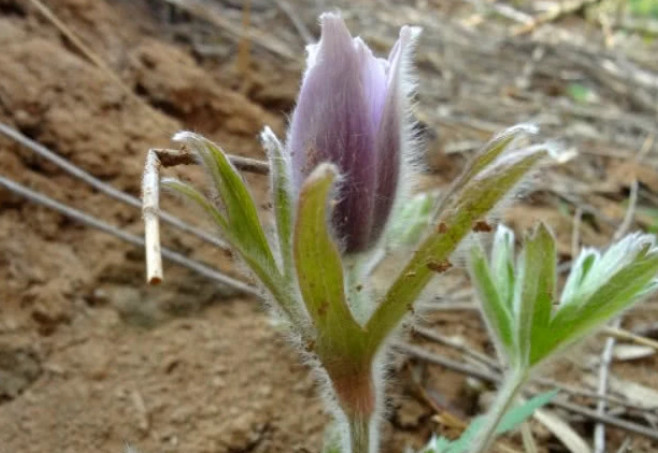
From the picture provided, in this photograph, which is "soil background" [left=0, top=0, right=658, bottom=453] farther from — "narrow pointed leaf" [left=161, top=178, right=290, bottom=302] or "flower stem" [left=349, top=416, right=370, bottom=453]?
"flower stem" [left=349, top=416, right=370, bottom=453]

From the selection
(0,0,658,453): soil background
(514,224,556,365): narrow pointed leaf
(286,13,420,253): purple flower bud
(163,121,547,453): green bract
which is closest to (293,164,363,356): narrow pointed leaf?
(163,121,547,453): green bract

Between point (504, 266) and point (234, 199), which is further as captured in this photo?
point (504, 266)

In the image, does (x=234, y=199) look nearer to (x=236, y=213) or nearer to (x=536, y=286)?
(x=236, y=213)

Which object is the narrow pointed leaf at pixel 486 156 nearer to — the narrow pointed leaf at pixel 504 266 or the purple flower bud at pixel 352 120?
the purple flower bud at pixel 352 120

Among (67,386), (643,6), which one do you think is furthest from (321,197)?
(643,6)

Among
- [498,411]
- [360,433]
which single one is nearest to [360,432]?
[360,433]

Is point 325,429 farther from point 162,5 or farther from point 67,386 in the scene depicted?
point 162,5

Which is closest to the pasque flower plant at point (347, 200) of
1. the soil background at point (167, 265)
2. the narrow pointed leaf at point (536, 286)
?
the soil background at point (167, 265)
